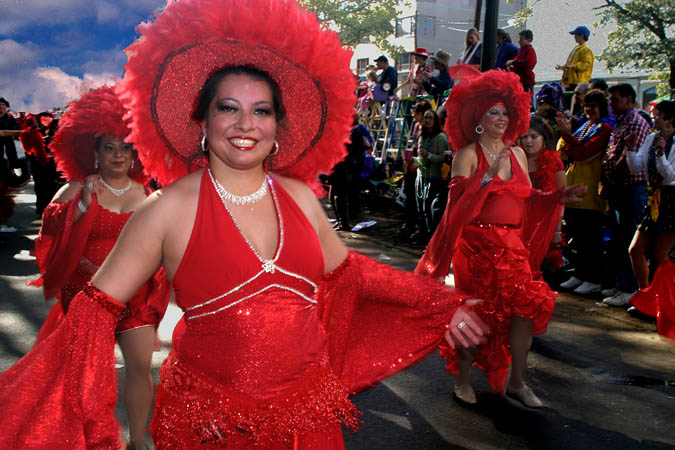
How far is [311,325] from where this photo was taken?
7.08ft

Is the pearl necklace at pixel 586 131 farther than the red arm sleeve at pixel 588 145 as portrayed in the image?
Yes

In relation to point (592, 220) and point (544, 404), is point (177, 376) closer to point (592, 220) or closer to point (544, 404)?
point (544, 404)

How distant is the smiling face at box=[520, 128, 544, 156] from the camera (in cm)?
530

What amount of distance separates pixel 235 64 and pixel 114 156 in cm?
225

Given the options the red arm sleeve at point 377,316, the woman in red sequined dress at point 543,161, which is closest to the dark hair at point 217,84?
the red arm sleeve at point 377,316

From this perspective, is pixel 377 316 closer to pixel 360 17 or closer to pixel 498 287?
pixel 498 287

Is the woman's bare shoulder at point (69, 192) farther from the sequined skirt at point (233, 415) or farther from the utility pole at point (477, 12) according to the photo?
the utility pole at point (477, 12)

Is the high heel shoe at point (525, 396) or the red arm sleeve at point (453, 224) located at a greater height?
the red arm sleeve at point (453, 224)

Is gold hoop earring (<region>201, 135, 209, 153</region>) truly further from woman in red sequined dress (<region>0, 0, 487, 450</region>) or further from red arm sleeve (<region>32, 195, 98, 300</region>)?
red arm sleeve (<region>32, 195, 98, 300</region>)

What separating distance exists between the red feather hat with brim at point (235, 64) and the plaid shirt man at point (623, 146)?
214 inches

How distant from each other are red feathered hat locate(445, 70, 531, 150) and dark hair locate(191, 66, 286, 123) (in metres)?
2.86

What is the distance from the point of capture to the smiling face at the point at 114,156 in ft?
Answer: 13.6

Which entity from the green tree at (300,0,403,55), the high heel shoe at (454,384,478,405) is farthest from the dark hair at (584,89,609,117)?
the green tree at (300,0,403,55)

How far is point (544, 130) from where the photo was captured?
5.34 meters
